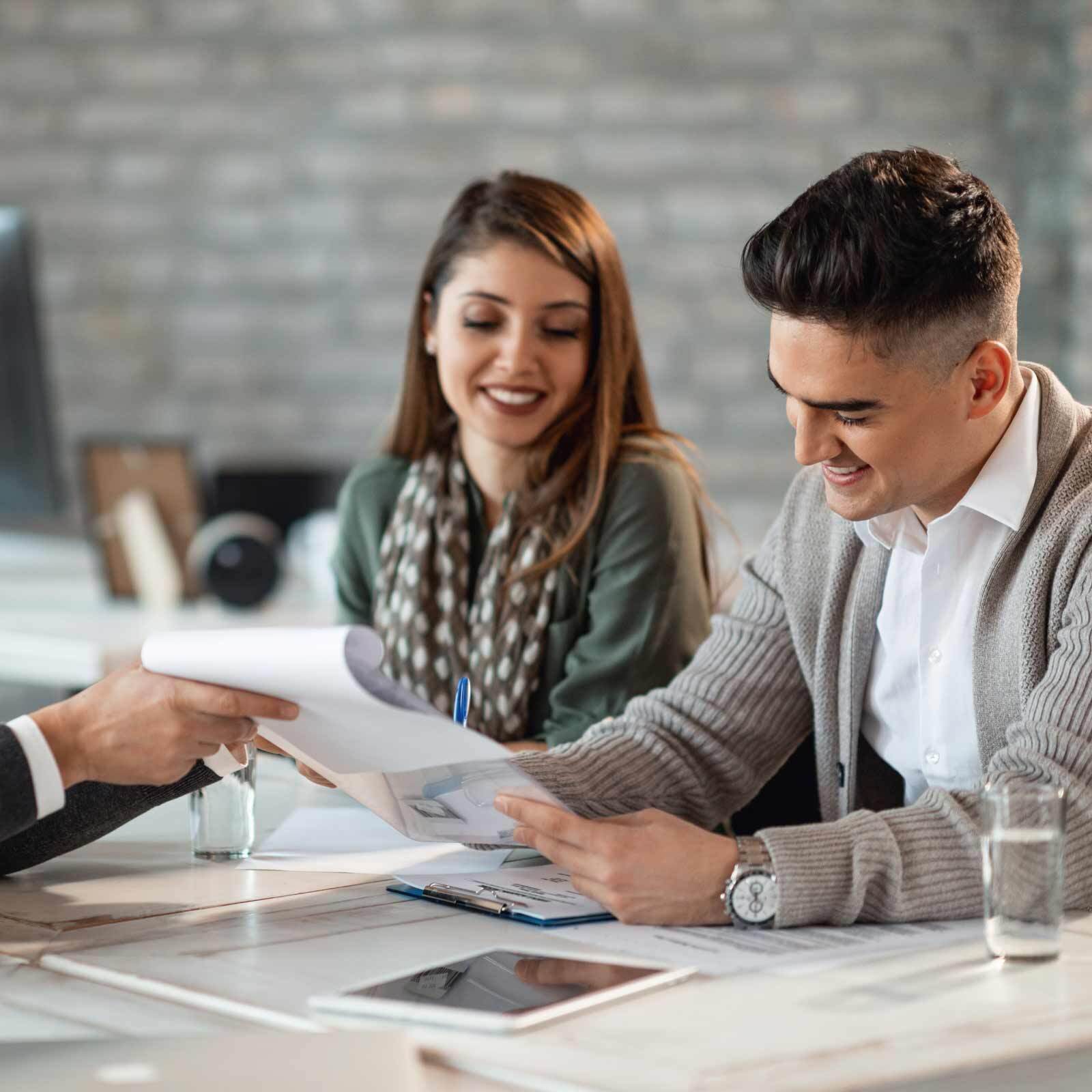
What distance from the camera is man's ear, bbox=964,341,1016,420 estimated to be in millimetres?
1323

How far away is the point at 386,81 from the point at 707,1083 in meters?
3.20

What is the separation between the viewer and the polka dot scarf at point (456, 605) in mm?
2045

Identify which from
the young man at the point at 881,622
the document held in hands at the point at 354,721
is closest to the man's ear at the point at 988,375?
the young man at the point at 881,622

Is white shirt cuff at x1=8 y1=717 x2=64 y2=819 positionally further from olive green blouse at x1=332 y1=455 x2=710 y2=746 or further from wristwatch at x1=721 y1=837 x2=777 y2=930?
olive green blouse at x1=332 y1=455 x2=710 y2=746

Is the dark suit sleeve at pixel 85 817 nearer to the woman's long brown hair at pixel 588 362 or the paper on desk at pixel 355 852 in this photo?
the paper on desk at pixel 355 852

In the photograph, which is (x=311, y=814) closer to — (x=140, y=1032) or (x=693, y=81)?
(x=140, y=1032)

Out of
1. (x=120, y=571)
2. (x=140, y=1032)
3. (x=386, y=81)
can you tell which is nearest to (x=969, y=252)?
(x=140, y=1032)

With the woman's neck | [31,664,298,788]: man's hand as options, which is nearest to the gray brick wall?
the woman's neck

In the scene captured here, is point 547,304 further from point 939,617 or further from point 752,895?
point 752,895

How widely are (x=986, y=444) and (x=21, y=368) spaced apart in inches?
94.3

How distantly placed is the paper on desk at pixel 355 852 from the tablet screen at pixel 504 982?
28 cm

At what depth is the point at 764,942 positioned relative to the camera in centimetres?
112

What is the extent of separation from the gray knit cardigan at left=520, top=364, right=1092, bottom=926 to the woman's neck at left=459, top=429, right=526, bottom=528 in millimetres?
601

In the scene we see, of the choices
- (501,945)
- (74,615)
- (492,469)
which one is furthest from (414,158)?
(501,945)
